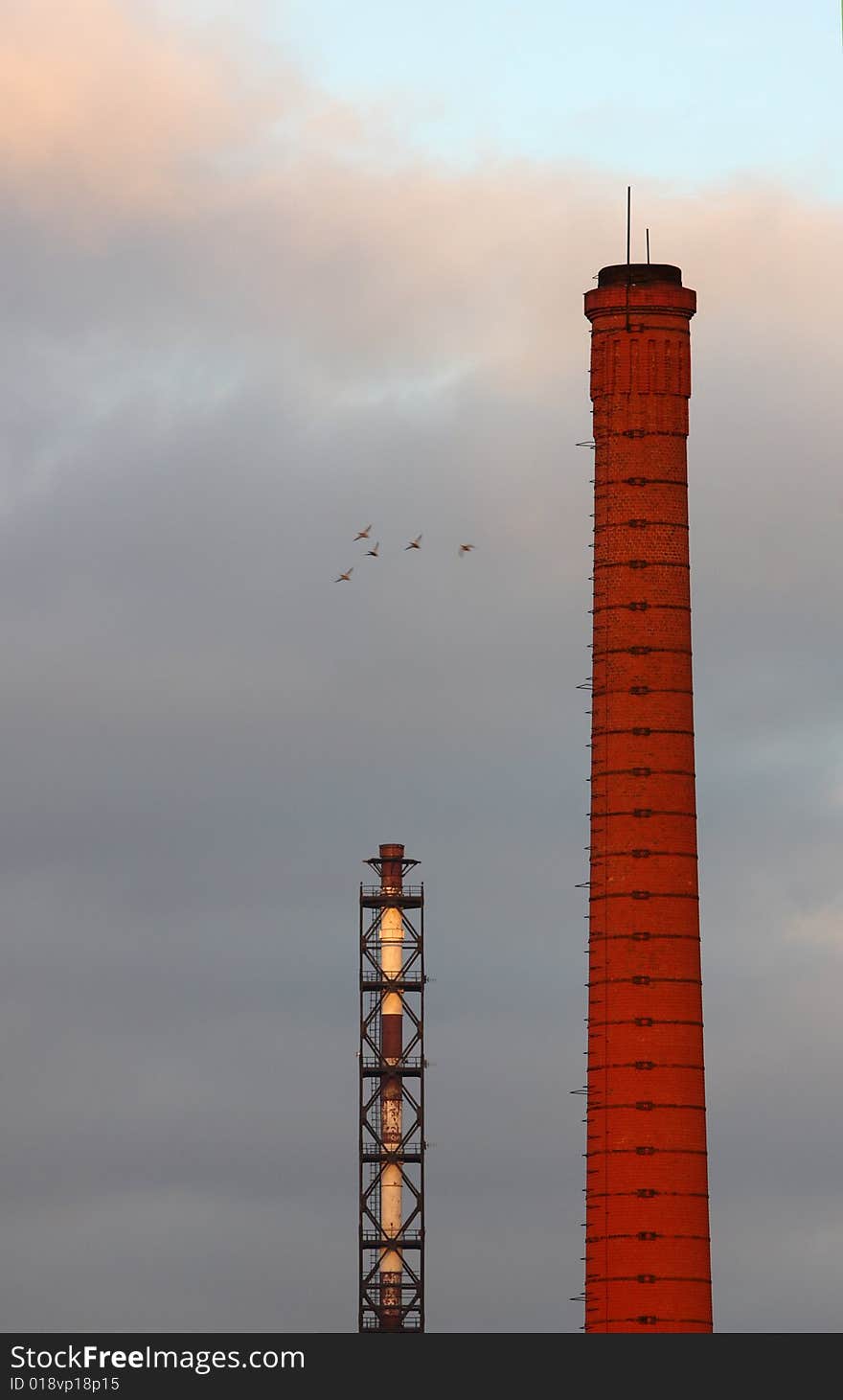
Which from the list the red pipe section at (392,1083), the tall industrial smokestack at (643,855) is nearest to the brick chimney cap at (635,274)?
the tall industrial smokestack at (643,855)

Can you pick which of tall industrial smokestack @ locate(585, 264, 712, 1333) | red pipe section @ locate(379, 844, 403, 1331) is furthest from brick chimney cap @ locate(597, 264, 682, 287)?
red pipe section @ locate(379, 844, 403, 1331)

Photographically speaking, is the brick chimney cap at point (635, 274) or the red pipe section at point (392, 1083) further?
the red pipe section at point (392, 1083)

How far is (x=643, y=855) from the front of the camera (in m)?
82.1

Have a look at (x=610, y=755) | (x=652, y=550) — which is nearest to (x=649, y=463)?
(x=652, y=550)

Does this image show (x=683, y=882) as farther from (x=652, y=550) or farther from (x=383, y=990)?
(x=383, y=990)

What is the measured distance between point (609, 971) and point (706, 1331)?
875 cm

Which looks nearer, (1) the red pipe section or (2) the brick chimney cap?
(2) the brick chimney cap

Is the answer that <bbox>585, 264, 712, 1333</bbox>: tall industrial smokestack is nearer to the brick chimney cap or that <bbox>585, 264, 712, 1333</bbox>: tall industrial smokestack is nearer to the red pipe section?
the brick chimney cap

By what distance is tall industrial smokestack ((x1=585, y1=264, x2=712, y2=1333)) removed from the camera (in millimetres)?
80938

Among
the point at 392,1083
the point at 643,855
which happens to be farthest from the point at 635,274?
the point at 392,1083

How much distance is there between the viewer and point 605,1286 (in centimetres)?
8088

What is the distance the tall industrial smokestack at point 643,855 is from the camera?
8094cm

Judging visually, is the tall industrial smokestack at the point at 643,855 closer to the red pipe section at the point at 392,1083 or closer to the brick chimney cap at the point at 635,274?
the brick chimney cap at the point at 635,274

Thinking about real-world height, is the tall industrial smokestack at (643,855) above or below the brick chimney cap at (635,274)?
below
